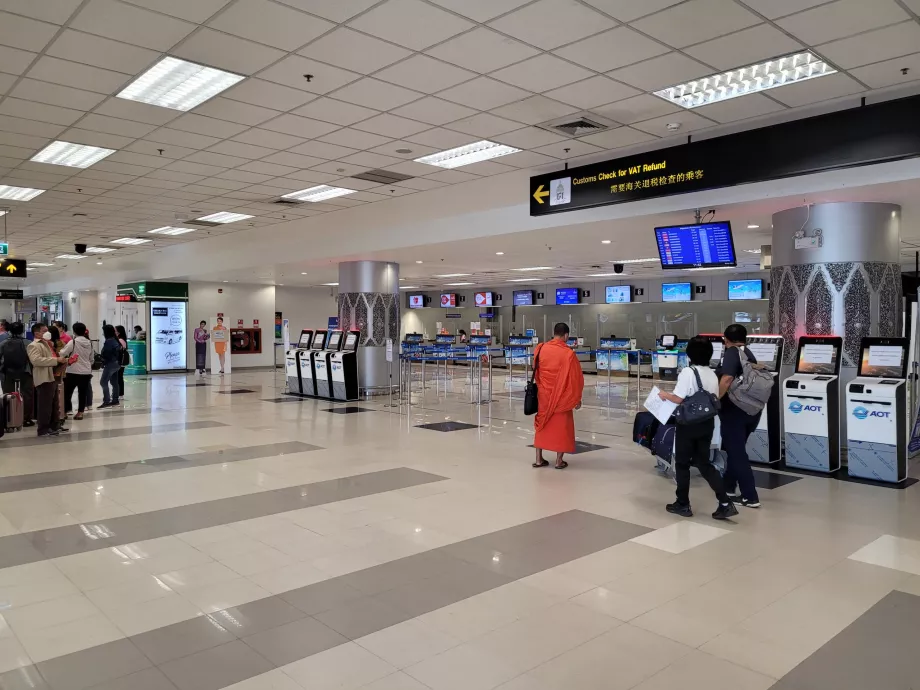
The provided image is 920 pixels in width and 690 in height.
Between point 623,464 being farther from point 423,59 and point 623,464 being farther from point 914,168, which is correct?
point 423,59

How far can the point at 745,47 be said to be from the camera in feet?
16.7

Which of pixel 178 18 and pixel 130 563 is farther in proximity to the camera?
pixel 178 18

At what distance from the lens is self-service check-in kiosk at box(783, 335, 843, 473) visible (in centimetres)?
704

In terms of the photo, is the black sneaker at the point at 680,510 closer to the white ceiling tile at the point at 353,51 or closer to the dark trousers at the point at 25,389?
the white ceiling tile at the point at 353,51

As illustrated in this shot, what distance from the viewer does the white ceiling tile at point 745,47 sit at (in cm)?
484

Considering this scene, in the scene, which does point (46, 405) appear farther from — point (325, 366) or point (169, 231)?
point (169, 231)

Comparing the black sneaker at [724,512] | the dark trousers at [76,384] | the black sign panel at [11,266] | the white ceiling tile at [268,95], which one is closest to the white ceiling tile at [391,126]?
the white ceiling tile at [268,95]

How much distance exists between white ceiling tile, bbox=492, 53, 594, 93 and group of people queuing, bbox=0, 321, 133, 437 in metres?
7.09

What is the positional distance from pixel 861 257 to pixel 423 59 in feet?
18.1

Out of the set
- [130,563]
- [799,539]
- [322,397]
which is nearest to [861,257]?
[799,539]

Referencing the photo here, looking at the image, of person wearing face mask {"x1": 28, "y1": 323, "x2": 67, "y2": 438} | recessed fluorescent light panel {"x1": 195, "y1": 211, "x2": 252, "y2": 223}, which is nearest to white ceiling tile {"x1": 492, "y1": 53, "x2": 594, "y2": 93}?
person wearing face mask {"x1": 28, "y1": 323, "x2": 67, "y2": 438}

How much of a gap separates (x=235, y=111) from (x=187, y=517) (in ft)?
12.7

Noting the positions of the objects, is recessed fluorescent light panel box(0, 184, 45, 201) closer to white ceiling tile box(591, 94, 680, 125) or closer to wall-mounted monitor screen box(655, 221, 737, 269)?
white ceiling tile box(591, 94, 680, 125)

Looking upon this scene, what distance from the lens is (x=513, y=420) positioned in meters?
10.9
